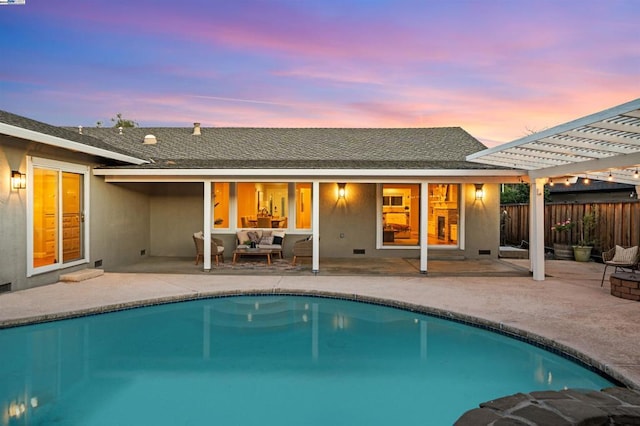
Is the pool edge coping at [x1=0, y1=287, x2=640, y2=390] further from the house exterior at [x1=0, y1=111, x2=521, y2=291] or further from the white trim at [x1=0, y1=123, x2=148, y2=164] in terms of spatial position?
the white trim at [x1=0, y1=123, x2=148, y2=164]

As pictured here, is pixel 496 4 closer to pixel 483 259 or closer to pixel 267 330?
pixel 483 259

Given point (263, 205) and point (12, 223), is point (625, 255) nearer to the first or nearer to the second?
point (263, 205)

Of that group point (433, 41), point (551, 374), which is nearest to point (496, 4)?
point (433, 41)

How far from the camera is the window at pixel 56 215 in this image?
8.72 metres

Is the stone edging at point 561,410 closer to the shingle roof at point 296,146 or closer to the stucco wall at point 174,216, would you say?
the shingle roof at point 296,146

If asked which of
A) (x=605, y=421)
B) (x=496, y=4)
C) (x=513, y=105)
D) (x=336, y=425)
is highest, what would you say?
(x=496, y=4)

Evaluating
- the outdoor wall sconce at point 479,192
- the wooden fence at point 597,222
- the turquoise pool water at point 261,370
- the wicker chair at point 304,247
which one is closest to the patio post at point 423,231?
the wicker chair at point 304,247

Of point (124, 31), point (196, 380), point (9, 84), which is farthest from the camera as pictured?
point (9, 84)

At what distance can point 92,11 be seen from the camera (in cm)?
1253

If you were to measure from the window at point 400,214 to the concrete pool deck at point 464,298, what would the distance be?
3.66m

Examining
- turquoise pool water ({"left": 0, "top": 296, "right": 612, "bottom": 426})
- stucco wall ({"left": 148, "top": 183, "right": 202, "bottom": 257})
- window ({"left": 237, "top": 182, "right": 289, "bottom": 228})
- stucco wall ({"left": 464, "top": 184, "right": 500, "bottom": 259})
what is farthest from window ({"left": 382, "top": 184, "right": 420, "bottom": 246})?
turquoise pool water ({"left": 0, "top": 296, "right": 612, "bottom": 426})

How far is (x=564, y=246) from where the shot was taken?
43.1 ft

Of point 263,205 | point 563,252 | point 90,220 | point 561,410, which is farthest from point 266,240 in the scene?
point 561,410

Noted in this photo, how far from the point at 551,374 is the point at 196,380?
3.82 metres
